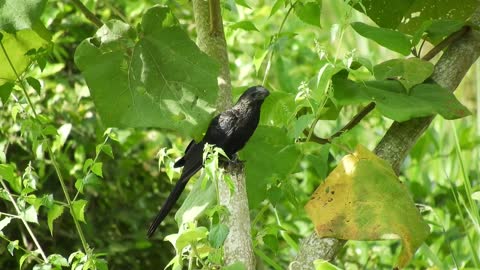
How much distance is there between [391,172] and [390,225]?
0.10 m

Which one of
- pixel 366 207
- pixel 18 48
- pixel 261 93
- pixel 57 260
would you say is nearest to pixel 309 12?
pixel 261 93

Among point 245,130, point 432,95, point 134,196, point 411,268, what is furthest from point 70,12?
point 432,95

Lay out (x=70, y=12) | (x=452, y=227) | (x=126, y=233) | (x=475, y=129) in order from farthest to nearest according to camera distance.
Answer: (x=475, y=129) → (x=70, y=12) → (x=126, y=233) → (x=452, y=227)

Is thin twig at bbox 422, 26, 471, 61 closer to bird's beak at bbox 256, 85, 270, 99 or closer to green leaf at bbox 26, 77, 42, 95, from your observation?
bird's beak at bbox 256, 85, 270, 99

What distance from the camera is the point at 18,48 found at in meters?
1.47

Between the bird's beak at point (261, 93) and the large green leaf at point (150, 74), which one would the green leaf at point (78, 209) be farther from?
the bird's beak at point (261, 93)

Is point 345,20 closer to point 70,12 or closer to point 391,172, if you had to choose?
point 391,172

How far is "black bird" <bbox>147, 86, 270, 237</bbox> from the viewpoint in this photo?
58.4 inches

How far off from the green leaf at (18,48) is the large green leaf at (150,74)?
12 cm

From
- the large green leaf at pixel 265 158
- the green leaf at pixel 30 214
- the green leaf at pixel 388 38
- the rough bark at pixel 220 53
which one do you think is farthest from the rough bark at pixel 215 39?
the green leaf at pixel 30 214

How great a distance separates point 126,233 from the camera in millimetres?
3111

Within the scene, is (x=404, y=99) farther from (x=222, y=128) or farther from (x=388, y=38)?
(x=222, y=128)

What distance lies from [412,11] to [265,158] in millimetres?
467

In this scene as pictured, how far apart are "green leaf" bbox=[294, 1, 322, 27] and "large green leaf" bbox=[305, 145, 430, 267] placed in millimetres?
320
